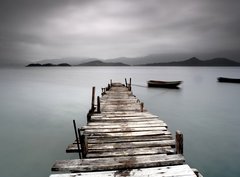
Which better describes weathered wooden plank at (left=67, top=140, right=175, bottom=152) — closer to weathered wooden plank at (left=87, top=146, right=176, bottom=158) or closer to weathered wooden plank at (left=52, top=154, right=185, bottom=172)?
weathered wooden plank at (left=87, top=146, right=176, bottom=158)

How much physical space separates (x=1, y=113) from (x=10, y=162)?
444 inches

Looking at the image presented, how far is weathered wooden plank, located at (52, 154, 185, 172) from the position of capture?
16.1 feet

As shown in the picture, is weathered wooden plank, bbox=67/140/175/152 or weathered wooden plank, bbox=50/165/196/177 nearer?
weathered wooden plank, bbox=50/165/196/177

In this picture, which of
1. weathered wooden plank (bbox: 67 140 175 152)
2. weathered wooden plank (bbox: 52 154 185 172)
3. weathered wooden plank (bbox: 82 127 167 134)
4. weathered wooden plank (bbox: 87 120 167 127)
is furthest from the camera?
weathered wooden plank (bbox: 87 120 167 127)

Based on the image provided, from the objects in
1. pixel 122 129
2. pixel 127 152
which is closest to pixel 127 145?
pixel 127 152

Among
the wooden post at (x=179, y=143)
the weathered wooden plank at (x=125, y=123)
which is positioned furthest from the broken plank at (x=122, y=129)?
the wooden post at (x=179, y=143)

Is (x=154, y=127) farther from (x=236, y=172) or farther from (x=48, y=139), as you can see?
(x=48, y=139)

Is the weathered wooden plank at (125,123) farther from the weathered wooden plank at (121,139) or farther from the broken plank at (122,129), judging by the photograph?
the weathered wooden plank at (121,139)

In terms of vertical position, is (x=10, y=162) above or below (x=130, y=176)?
below

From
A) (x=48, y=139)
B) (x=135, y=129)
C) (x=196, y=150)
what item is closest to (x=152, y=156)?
(x=135, y=129)

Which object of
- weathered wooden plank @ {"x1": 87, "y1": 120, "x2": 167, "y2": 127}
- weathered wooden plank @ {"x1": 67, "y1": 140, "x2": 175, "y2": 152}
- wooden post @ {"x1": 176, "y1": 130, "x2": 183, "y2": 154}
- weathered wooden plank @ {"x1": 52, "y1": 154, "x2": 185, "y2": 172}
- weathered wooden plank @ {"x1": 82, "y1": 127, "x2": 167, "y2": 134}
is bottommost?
weathered wooden plank @ {"x1": 67, "y1": 140, "x2": 175, "y2": 152}

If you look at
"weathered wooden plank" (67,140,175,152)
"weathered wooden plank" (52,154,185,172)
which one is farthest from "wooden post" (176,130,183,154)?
"weathered wooden plank" (67,140,175,152)

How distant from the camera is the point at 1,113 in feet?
60.6

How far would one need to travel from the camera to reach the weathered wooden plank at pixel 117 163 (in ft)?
16.1
